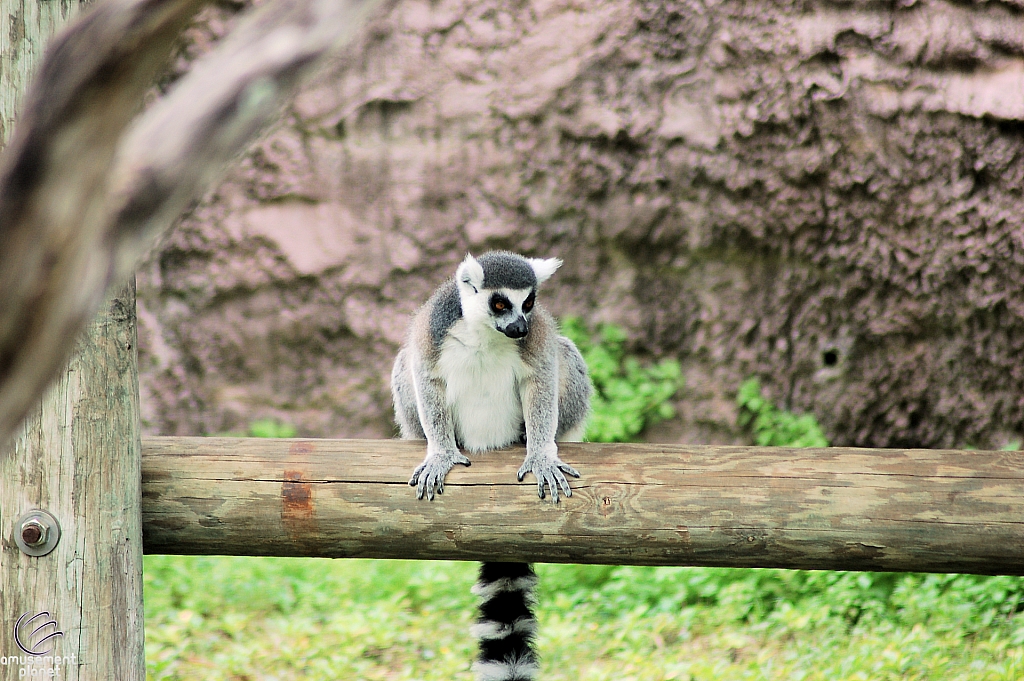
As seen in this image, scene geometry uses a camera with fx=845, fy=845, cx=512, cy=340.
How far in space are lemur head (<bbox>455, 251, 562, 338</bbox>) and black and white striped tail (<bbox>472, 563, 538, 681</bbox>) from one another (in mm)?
783

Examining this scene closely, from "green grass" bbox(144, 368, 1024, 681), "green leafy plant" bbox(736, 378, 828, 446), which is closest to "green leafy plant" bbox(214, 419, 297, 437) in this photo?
"green grass" bbox(144, 368, 1024, 681)

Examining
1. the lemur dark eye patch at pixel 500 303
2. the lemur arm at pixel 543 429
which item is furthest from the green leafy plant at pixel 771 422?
the lemur dark eye patch at pixel 500 303

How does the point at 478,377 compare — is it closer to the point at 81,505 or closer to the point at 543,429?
the point at 543,429

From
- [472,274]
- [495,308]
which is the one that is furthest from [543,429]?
[472,274]

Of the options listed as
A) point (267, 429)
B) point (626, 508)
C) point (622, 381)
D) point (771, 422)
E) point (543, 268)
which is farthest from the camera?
point (267, 429)

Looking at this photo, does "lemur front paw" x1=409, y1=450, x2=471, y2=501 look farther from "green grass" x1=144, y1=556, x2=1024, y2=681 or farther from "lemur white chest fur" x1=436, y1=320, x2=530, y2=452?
"green grass" x1=144, y1=556, x2=1024, y2=681

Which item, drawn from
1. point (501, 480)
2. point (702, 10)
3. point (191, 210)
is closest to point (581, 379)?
point (501, 480)

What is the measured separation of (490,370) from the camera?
304 centimetres

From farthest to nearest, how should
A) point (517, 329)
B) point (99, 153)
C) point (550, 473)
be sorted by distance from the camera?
1. point (517, 329)
2. point (550, 473)
3. point (99, 153)

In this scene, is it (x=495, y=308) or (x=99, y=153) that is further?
(x=495, y=308)

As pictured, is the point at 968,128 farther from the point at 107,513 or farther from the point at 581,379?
the point at 107,513

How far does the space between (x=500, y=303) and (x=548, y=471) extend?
67 cm

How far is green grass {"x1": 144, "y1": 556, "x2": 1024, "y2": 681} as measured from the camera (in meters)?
3.38

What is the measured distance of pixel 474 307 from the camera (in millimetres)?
2988
